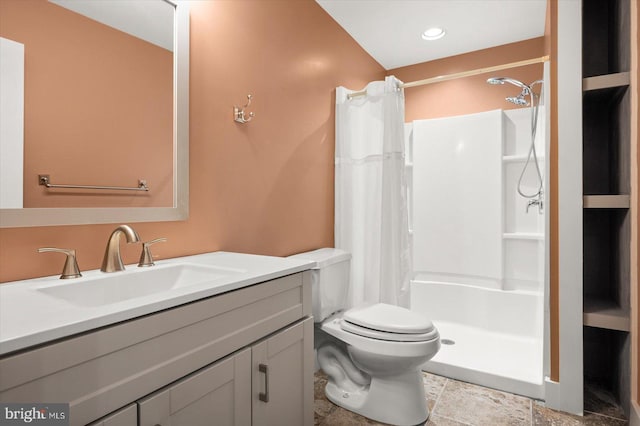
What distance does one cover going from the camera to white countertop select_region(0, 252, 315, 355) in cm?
64

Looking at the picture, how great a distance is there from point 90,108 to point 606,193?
8.52 feet

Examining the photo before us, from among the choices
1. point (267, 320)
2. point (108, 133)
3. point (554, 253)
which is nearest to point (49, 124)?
point (108, 133)

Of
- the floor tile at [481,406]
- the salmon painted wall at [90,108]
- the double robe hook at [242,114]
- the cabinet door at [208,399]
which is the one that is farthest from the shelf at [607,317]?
the salmon painted wall at [90,108]

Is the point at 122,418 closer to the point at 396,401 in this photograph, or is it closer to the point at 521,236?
the point at 396,401

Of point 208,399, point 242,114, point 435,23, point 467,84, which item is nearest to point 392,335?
point 208,399

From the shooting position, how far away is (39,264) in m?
1.09

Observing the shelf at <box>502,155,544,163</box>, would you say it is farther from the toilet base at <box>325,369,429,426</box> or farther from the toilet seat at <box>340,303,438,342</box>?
the toilet base at <box>325,369,429,426</box>

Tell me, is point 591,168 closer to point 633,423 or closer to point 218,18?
point 633,423

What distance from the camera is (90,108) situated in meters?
1.21

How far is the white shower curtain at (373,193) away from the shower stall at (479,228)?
2.27ft

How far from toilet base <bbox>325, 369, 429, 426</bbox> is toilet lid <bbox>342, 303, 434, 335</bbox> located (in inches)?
9.2

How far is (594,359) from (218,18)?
2857 millimetres

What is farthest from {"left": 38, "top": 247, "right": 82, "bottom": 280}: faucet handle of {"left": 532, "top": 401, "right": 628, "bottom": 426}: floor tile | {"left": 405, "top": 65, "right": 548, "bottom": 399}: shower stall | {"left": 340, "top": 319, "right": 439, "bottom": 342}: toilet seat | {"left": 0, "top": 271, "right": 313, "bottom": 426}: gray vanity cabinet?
{"left": 405, "top": 65, "right": 548, "bottom": 399}: shower stall

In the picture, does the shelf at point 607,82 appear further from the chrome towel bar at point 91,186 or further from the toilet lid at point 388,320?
the chrome towel bar at point 91,186
